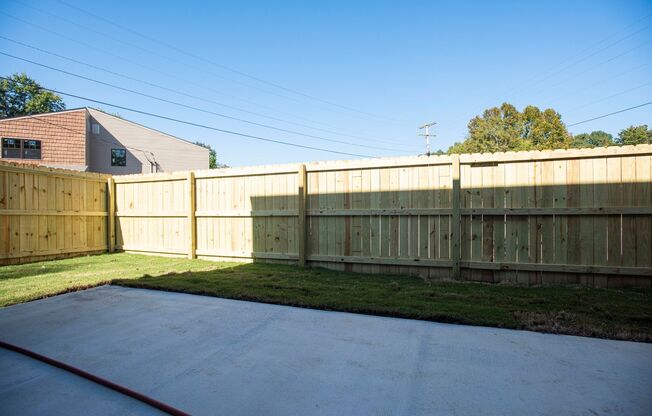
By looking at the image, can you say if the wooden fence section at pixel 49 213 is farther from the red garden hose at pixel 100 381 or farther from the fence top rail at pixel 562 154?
the fence top rail at pixel 562 154

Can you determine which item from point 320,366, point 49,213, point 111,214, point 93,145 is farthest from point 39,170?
point 93,145

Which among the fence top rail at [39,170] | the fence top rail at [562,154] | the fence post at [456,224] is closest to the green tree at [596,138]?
the fence top rail at [562,154]

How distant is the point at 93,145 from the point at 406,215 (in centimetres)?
2264

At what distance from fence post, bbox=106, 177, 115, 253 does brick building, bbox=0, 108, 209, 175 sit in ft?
46.3

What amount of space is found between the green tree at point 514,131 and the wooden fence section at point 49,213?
34.7 meters

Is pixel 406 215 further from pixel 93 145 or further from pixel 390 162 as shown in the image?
pixel 93 145

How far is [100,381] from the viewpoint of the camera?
240 cm

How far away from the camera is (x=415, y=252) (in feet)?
18.5

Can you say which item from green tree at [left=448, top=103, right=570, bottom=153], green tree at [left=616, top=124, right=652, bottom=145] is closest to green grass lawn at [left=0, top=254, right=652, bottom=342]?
green tree at [left=448, top=103, right=570, bottom=153]

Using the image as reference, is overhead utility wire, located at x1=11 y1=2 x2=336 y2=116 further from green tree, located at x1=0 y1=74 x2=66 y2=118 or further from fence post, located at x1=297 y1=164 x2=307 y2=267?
green tree, located at x1=0 y1=74 x2=66 y2=118

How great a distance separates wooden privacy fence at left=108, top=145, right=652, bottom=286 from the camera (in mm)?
4668

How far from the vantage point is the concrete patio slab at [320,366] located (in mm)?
2057

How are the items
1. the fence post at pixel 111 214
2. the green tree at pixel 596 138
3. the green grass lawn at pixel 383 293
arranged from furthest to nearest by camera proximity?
1. the green tree at pixel 596 138
2. the fence post at pixel 111 214
3. the green grass lawn at pixel 383 293

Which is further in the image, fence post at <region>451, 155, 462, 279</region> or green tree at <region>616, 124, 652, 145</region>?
green tree at <region>616, 124, 652, 145</region>
